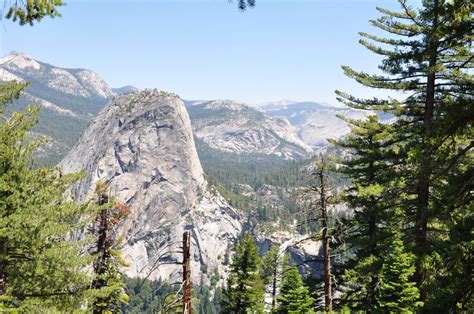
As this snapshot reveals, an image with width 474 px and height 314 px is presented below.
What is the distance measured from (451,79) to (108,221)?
16170 millimetres

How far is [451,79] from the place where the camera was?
15.3 meters

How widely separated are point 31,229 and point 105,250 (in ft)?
12.3

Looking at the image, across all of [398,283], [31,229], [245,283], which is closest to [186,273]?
[31,229]

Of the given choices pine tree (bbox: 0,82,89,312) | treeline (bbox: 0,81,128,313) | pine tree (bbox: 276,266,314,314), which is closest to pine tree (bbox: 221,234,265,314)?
pine tree (bbox: 276,266,314,314)

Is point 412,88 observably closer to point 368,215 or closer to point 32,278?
point 368,215

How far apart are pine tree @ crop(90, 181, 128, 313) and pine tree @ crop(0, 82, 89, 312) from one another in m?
0.70

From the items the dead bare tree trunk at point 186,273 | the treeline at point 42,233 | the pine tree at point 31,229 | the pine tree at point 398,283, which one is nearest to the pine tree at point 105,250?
the treeline at point 42,233

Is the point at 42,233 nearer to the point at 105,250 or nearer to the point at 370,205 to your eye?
the point at 105,250

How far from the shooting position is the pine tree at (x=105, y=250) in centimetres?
1803

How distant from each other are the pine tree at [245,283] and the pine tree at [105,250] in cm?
989

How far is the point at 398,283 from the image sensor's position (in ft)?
58.0

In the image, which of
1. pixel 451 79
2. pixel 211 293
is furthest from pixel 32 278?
pixel 211 293

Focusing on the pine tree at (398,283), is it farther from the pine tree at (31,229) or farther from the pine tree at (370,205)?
the pine tree at (31,229)

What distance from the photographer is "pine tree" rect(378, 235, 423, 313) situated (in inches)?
679
